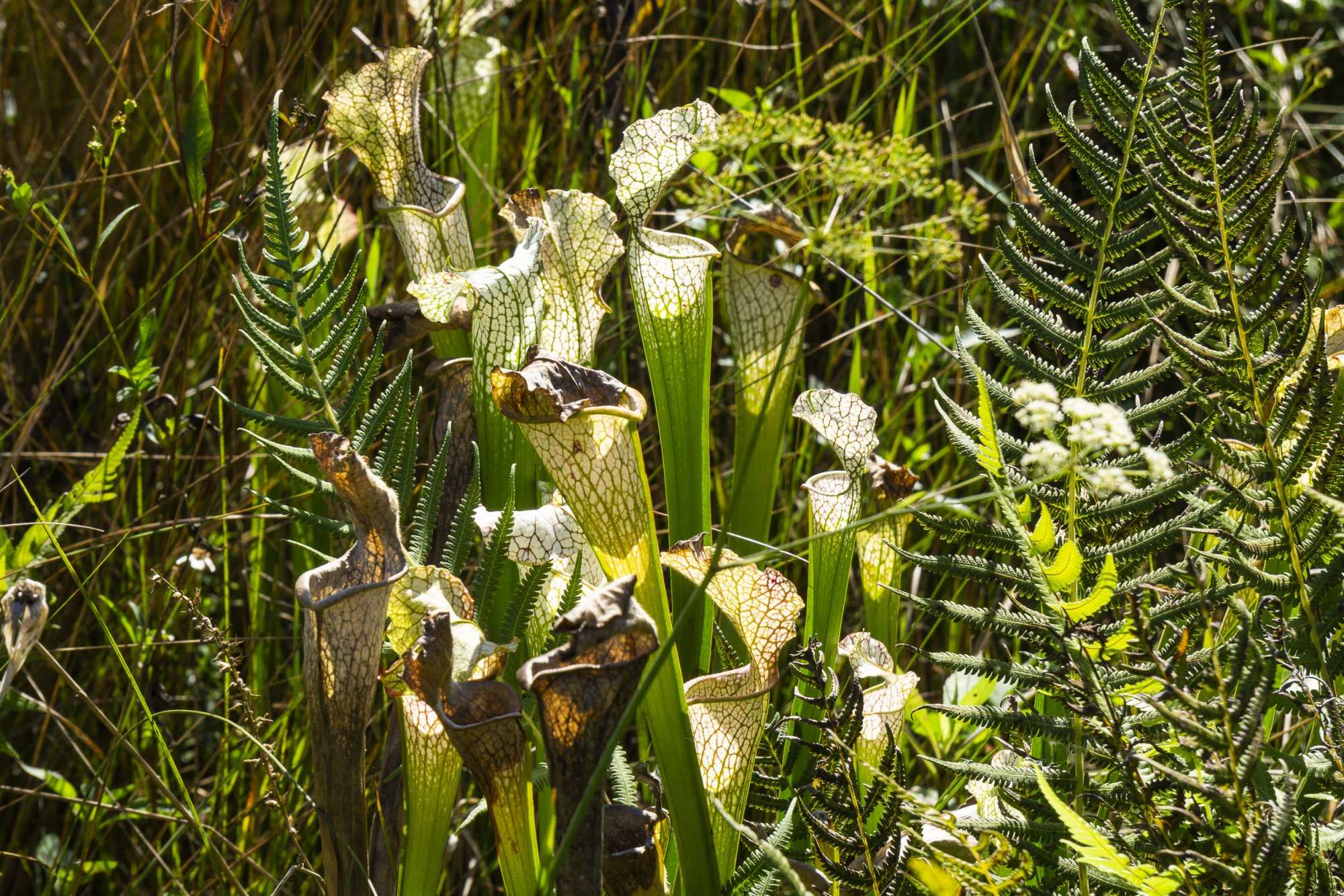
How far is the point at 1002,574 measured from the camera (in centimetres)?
57

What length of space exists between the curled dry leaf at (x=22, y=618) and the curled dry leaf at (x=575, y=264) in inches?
14.6

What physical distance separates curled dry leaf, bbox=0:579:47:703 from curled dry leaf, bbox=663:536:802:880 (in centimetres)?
35

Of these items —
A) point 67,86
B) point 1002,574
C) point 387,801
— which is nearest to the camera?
point 1002,574

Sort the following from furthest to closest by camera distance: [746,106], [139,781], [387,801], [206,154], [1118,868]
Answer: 1. [746,106]
2. [139,781]
3. [206,154]
4. [387,801]
5. [1118,868]

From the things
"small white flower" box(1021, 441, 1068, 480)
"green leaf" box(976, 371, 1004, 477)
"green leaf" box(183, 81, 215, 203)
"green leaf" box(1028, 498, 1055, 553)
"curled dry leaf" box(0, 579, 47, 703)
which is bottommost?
"curled dry leaf" box(0, 579, 47, 703)

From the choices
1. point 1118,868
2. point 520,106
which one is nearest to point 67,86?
point 520,106

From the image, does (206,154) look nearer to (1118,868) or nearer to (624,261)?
(624,261)

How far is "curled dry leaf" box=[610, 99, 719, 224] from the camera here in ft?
2.59

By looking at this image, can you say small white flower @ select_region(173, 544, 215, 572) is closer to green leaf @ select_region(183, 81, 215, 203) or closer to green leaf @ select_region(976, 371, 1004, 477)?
green leaf @ select_region(183, 81, 215, 203)

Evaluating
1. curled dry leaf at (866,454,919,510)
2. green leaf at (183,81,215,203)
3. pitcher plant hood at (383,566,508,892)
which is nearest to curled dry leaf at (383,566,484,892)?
pitcher plant hood at (383,566,508,892)

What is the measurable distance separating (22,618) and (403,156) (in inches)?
19.3

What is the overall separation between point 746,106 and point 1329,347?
775 mm

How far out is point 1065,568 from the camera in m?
0.52

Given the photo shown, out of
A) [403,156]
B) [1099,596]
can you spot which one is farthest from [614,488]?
[403,156]
